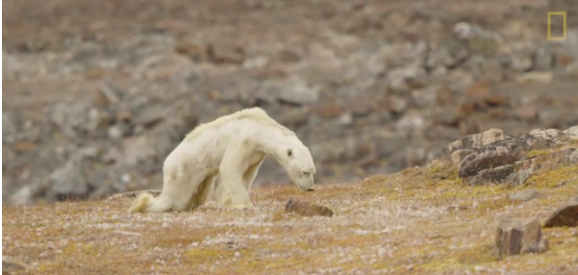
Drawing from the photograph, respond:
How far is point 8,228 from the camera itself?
28.1 meters

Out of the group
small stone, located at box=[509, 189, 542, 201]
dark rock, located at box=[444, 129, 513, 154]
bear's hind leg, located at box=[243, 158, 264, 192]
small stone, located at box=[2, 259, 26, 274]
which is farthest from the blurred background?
small stone, located at box=[2, 259, 26, 274]

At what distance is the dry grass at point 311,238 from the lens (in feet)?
71.6

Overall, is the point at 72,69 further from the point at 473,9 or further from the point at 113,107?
the point at 473,9

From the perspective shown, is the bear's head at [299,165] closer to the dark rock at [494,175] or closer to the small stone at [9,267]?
the dark rock at [494,175]

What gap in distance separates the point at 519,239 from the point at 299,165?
9032 millimetres

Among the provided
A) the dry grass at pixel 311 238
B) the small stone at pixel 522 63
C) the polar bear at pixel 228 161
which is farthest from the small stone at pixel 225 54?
the polar bear at pixel 228 161

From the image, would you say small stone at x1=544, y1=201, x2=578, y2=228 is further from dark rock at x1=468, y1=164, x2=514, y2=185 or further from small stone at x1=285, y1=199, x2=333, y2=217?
dark rock at x1=468, y1=164, x2=514, y2=185

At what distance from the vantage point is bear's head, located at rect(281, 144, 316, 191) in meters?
29.5

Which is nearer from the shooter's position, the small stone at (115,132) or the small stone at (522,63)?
the small stone at (115,132)

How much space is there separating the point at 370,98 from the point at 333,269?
68.9 m

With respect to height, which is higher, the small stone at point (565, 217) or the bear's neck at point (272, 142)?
the bear's neck at point (272, 142)

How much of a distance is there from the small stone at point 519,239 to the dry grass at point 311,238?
0.63 ft

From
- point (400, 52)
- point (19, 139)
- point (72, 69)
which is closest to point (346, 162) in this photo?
point (19, 139)

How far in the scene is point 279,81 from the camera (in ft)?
309
